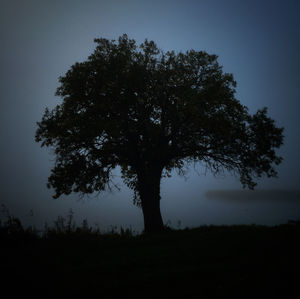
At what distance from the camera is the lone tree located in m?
18.7

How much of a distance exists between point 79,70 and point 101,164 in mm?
6862

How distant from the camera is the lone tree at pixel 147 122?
18.7m

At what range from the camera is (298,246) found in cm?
914

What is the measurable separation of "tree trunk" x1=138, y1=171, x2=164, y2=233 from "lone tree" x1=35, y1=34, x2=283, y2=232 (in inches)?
2.8

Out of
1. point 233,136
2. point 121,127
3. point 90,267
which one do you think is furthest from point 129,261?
point 233,136

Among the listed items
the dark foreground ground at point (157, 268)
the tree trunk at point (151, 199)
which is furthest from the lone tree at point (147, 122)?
the dark foreground ground at point (157, 268)

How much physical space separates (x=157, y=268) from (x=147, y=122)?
12677 millimetres

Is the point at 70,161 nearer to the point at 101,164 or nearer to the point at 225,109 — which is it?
the point at 101,164

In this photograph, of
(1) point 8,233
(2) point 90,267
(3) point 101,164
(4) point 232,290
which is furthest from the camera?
(3) point 101,164

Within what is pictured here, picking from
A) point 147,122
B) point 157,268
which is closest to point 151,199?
point 147,122

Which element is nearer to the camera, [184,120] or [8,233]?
[8,233]

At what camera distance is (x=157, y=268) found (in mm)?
7699

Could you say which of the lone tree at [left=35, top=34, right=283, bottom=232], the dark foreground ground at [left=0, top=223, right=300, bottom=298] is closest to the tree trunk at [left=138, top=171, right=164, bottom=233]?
the lone tree at [left=35, top=34, right=283, bottom=232]

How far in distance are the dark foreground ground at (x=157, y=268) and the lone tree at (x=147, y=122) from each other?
26.4 ft
